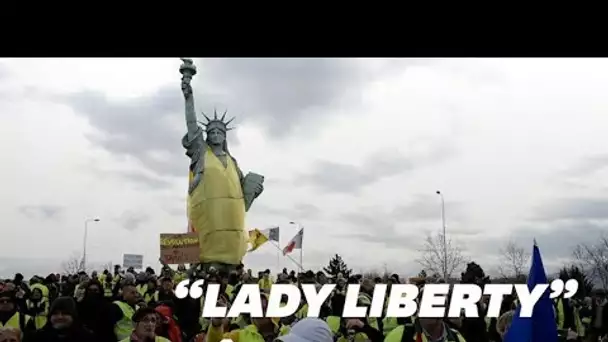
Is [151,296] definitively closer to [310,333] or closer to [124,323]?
[124,323]

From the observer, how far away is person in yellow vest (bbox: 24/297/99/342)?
623cm

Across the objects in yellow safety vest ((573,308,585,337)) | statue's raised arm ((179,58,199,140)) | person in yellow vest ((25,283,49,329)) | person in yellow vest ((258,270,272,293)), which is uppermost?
statue's raised arm ((179,58,199,140))

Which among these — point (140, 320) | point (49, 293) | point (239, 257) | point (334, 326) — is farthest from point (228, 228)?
point (140, 320)

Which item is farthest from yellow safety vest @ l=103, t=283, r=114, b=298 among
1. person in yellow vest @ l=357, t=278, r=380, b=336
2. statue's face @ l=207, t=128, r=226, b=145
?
statue's face @ l=207, t=128, r=226, b=145

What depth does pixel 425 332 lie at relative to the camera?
17.9 feet

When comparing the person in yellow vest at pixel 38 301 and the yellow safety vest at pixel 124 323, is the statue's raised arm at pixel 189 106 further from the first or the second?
the yellow safety vest at pixel 124 323

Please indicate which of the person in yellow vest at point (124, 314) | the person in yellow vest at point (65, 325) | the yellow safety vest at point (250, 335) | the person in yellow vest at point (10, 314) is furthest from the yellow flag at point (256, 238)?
the yellow safety vest at point (250, 335)

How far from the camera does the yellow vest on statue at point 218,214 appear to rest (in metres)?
23.4

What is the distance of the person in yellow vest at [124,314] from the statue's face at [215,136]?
15.6 metres

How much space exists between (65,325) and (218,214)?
17.3 m

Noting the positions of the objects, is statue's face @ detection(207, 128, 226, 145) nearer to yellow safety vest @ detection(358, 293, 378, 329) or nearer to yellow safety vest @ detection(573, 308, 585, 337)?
yellow safety vest @ detection(573, 308, 585, 337)

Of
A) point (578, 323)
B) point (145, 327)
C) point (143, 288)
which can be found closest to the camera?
point (145, 327)

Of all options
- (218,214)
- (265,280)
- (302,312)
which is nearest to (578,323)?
(302,312)
